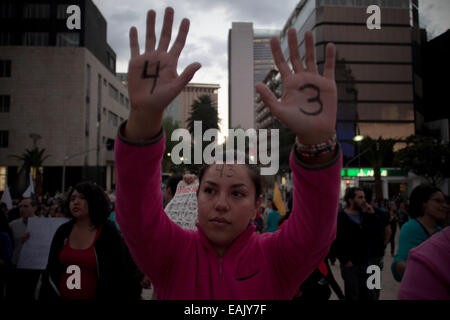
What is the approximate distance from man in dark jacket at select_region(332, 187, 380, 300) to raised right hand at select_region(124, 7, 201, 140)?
4.16 m

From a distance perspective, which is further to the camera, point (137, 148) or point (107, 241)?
point (107, 241)

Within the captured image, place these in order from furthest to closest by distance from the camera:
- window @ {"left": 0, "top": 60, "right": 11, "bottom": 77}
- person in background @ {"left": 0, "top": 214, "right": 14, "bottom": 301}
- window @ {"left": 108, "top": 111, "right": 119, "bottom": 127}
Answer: window @ {"left": 108, "top": 111, "right": 119, "bottom": 127} < window @ {"left": 0, "top": 60, "right": 11, "bottom": 77} < person in background @ {"left": 0, "top": 214, "right": 14, "bottom": 301}

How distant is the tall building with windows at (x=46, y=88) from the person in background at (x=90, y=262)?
32351 millimetres

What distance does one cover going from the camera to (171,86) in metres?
1.22

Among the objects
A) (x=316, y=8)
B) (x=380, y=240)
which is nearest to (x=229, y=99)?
(x=316, y=8)

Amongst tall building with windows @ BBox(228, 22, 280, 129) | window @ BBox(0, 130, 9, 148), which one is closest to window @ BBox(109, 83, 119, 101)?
window @ BBox(0, 130, 9, 148)

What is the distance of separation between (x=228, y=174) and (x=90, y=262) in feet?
7.22

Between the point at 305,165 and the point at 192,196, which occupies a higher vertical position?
the point at 305,165

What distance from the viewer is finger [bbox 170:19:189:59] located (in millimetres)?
1289

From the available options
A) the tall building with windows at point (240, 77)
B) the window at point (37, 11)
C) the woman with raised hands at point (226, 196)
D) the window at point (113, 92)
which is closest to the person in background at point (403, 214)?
the woman with raised hands at point (226, 196)

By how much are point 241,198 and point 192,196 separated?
1481mm

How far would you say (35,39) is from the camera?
3503 cm

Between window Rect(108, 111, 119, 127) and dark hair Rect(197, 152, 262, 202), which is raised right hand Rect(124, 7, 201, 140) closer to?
dark hair Rect(197, 152, 262, 202)
